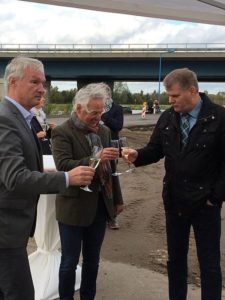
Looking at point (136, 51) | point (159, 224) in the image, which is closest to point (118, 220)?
point (159, 224)

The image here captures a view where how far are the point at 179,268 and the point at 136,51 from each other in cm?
4402

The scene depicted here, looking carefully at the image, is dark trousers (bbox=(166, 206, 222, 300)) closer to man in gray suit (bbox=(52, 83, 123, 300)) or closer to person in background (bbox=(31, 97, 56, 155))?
man in gray suit (bbox=(52, 83, 123, 300))

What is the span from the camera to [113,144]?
360 cm

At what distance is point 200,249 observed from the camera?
3.67m

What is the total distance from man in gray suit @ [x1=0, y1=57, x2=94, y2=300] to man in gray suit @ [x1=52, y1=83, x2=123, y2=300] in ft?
2.65

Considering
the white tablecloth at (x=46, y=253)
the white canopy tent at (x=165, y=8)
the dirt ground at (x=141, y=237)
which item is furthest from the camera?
the dirt ground at (x=141, y=237)

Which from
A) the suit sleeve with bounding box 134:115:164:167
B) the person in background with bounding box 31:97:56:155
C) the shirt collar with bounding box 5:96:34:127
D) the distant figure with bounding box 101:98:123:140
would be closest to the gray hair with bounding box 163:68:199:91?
the suit sleeve with bounding box 134:115:164:167

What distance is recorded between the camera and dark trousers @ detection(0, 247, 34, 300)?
259 centimetres

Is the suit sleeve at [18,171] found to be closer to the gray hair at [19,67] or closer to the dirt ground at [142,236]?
the gray hair at [19,67]

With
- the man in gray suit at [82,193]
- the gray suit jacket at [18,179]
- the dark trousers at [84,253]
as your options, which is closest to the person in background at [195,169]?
the man in gray suit at [82,193]

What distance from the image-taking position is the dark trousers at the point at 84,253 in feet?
11.7

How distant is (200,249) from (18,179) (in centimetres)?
184

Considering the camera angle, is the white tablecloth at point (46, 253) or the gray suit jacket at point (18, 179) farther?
the white tablecloth at point (46, 253)

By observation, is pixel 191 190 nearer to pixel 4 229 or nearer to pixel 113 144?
pixel 113 144
